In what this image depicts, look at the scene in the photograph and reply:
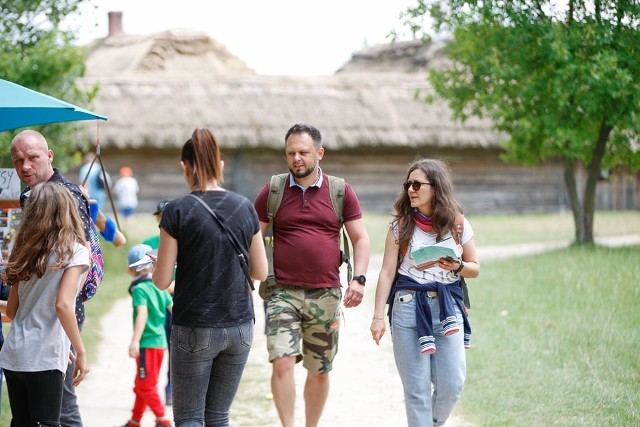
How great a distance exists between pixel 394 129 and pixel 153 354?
20.9 m

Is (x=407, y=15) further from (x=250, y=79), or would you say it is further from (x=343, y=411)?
(x=250, y=79)

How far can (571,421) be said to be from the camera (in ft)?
20.4

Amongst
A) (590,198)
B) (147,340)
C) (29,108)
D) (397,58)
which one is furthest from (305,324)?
(397,58)

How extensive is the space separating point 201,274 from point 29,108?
64.2 inches

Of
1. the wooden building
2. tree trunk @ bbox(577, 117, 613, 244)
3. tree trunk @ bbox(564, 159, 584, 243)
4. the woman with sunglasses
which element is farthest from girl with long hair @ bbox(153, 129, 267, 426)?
the wooden building

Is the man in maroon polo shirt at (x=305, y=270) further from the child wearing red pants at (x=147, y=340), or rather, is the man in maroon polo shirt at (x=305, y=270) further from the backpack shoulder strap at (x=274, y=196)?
the child wearing red pants at (x=147, y=340)

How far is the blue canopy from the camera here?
5.29 metres

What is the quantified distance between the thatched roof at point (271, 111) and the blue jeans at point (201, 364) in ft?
68.6

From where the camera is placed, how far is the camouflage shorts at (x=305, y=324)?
5430mm

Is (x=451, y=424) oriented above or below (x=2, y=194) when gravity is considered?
below

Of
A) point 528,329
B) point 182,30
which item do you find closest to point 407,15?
point 528,329

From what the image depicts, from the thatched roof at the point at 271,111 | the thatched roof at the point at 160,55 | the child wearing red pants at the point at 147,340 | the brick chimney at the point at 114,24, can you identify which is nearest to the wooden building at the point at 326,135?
the thatched roof at the point at 271,111

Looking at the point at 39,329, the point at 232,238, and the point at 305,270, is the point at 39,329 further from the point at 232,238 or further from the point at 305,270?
the point at 305,270

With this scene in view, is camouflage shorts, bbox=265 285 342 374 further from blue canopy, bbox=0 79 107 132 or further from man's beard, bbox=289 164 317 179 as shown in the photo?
blue canopy, bbox=0 79 107 132
